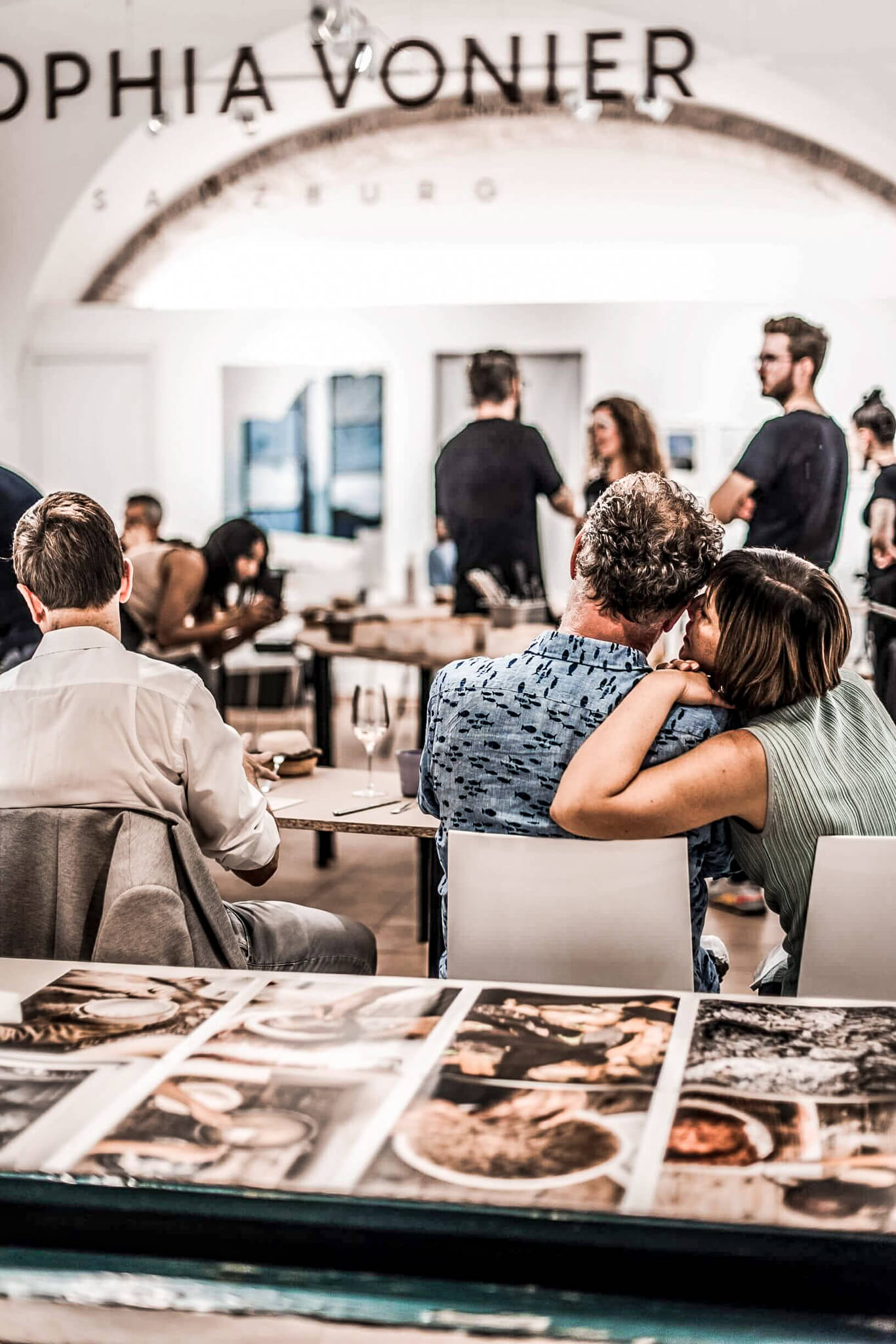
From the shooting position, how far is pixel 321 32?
6.16m

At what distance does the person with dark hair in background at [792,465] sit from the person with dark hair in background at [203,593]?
190cm

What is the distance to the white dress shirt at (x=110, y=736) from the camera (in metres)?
2.07

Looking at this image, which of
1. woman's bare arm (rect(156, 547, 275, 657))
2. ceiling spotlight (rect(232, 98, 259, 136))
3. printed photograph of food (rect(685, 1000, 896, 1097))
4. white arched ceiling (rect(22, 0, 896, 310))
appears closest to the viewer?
printed photograph of food (rect(685, 1000, 896, 1097))

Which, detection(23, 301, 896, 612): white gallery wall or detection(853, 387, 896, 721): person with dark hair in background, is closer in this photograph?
detection(853, 387, 896, 721): person with dark hair in background

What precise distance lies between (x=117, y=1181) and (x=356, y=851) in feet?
14.1

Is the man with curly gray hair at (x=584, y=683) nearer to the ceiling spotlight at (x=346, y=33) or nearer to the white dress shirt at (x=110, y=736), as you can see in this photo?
the white dress shirt at (x=110, y=736)

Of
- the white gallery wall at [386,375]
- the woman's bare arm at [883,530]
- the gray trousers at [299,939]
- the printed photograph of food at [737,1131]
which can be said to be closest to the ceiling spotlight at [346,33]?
the white gallery wall at [386,375]

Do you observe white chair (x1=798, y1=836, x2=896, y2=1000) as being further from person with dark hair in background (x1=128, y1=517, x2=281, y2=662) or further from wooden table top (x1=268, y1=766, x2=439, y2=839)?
person with dark hair in background (x1=128, y1=517, x2=281, y2=662)

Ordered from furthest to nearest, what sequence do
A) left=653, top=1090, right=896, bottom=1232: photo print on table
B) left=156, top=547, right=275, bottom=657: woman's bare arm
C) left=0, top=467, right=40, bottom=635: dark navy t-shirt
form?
left=156, top=547, right=275, bottom=657: woman's bare arm
left=0, top=467, right=40, bottom=635: dark navy t-shirt
left=653, top=1090, right=896, bottom=1232: photo print on table

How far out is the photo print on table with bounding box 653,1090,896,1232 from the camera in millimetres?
995

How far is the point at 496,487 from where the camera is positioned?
585cm

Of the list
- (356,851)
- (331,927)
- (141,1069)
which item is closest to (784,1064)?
(141,1069)

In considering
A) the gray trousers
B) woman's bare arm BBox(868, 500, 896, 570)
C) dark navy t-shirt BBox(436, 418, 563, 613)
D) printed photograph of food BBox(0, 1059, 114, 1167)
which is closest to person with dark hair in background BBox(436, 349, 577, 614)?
dark navy t-shirt BBox(436, 418, 563, 613)

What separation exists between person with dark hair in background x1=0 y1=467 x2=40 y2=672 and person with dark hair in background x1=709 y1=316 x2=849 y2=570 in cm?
247
